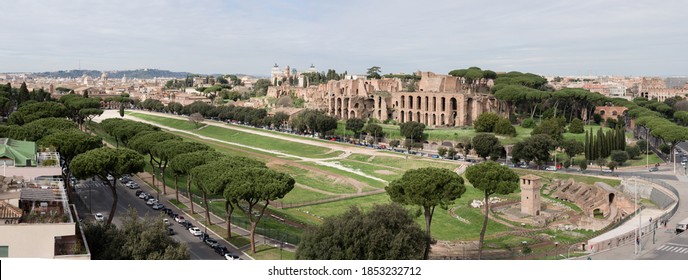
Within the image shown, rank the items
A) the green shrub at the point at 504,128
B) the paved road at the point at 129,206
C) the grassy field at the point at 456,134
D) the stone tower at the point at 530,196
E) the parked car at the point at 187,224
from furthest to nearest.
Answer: the green shrub at the point at 504,128 → the grassy field at the point at 456,134 → the stone tower at the point at 530,196 → the parked car at the point at 187,224 → the paved road at the point at 129,206

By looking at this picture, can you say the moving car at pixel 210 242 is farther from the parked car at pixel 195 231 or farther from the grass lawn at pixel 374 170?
the grass lawn at pixel 374 170

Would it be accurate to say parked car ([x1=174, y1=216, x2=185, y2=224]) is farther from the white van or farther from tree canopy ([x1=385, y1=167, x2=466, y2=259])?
the white van

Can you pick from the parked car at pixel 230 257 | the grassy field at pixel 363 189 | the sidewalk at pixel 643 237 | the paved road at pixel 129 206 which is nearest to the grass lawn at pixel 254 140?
the grassy field at pixel 363 189

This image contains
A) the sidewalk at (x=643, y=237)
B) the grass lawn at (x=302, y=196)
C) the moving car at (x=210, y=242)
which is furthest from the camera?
the grass lawn at (x=302, y=196)

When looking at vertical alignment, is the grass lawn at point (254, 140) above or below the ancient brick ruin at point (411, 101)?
below

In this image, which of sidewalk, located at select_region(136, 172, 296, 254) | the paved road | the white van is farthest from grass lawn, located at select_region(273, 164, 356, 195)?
the white van

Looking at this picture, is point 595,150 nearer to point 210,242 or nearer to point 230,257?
point 210,242
